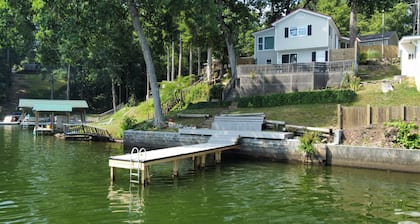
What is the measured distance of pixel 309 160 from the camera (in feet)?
66.2

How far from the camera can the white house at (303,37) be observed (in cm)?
3656

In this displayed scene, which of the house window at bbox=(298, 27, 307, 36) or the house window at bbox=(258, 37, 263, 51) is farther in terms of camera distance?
the house window at bbox=(258, 37, 263, 51)

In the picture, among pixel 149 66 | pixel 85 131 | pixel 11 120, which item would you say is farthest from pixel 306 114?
pixel 11 120

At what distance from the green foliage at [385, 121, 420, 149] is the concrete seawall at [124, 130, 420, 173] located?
635 mm

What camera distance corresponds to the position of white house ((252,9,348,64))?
36.6 m

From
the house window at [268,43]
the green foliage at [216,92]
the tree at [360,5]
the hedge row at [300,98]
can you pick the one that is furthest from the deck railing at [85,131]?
the tree at [360,5]

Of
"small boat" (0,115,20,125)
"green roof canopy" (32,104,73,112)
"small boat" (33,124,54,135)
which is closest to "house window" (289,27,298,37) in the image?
"green roof canopy" (32,104,73,112)

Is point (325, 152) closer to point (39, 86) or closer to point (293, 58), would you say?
point (293, 58)

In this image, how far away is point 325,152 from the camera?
779 inches

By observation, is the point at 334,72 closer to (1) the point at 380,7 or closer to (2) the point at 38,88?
(1) the point at 380,7

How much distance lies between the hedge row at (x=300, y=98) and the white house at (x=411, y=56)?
432 cm

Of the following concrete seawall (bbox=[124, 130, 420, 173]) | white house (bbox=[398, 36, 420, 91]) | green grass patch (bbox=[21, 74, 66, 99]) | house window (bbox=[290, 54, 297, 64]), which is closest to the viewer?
concrete seawall (bbox=[124, 130, 420, 173])

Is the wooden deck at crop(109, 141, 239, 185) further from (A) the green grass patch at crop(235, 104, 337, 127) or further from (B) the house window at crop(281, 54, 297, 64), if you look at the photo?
(B) the house window at crop(281, 54, 297, 64)

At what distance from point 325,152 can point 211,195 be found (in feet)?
27.5
